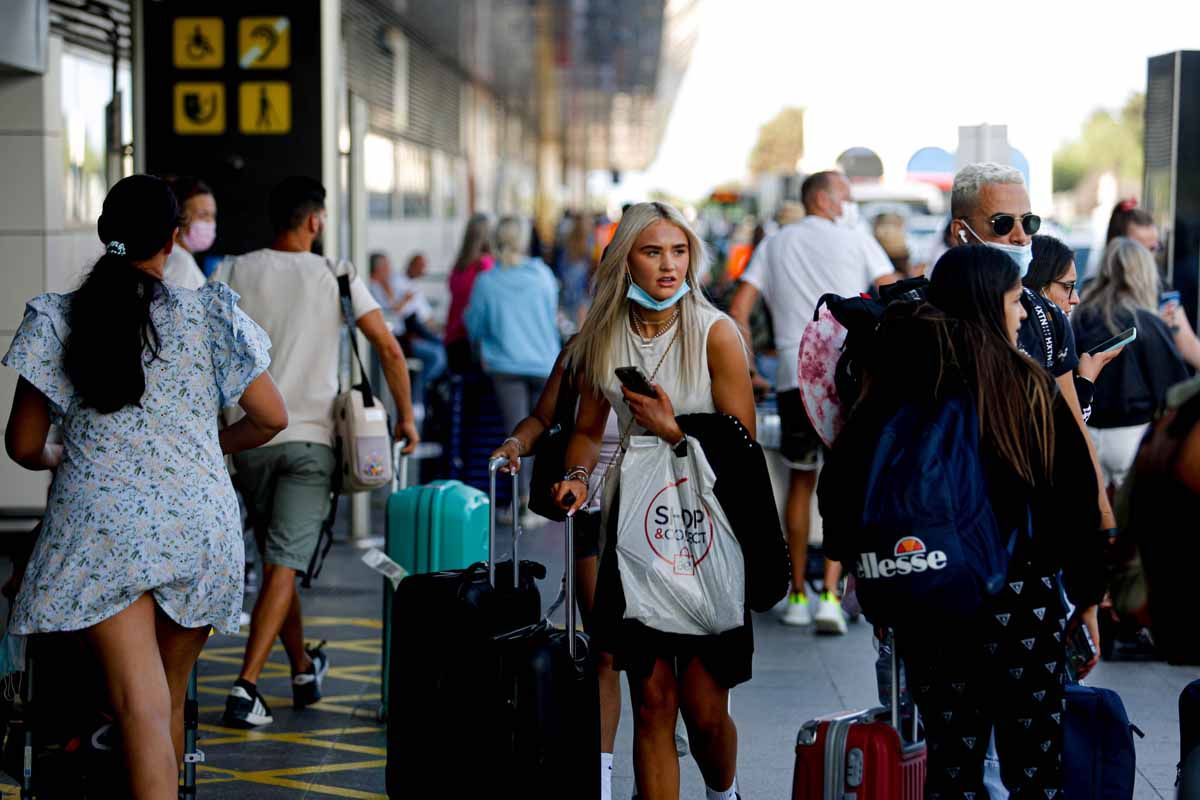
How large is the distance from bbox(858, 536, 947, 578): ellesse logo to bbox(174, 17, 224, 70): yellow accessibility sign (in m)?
6.28

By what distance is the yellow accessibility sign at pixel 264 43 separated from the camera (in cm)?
886

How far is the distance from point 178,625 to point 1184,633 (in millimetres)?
2352

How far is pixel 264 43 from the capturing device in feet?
29.1

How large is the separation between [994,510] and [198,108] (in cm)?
627

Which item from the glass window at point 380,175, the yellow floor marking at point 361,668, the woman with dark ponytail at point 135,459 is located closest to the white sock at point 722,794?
the woman with dark ponytail at point 135,459

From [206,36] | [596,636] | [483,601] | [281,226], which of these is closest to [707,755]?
[596,636]

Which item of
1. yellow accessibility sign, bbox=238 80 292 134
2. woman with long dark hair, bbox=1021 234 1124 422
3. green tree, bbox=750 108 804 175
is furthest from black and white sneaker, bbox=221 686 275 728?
green tree, bbox=750 108 804 175

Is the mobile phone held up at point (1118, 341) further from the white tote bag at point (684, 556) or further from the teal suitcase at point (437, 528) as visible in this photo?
the teal suitcase at point (437, 528)

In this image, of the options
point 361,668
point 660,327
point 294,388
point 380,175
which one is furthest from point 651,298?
point 380,175

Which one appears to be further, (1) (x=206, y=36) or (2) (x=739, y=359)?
(1) (x=206, y=36)

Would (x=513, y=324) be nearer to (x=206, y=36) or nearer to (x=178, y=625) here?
(x=206, y=36)

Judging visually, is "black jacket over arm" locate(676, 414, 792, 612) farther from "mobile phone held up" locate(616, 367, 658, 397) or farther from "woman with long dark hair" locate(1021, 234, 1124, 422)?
"woman with long dark hair" locate(1021, 234, 1124, 422)

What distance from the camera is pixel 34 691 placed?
13.7 feet

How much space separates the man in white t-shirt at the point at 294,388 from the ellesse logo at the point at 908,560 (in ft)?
9.47
